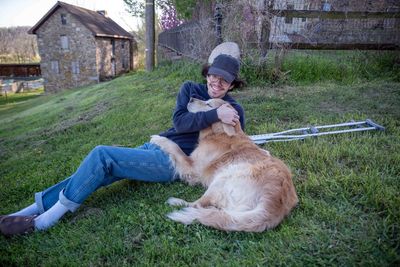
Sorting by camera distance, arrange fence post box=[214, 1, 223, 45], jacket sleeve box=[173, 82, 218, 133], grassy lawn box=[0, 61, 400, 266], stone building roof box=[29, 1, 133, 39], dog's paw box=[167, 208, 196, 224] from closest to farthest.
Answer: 1. grassy lawn box=[0, 61, 400, 266]
2. dog's paw box=[167, 208, 196, 224]
3. jacket sleeve box=[173, 82, 218, 133]
4. fence post box=[214, 1, 223, 45]
5. stone building roof box=[29, 1, 133, 39]

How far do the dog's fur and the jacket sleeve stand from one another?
0.11 meters

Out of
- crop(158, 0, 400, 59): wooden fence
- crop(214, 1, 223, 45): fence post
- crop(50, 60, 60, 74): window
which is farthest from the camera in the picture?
crop(50, 60, 60, 74): window

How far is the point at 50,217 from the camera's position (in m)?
2.75

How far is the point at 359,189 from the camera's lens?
281 centimetres

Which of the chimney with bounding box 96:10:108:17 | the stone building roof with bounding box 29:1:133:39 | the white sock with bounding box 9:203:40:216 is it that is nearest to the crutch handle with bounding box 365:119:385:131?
the white sock with bounding box 9:203:40:216

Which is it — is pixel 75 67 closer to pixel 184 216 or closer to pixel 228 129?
pixel 228 129

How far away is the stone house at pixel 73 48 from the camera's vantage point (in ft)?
91.1

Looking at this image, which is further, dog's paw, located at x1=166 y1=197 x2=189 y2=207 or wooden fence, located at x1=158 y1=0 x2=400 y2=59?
wooden fence, located at x1=158 y1=0 x2=400 y2=59

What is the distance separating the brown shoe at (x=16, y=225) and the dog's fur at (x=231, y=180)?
1.32 meters

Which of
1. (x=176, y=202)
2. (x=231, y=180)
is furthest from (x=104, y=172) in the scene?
(x=231, y=180)

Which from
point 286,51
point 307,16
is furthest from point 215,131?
point 307,16

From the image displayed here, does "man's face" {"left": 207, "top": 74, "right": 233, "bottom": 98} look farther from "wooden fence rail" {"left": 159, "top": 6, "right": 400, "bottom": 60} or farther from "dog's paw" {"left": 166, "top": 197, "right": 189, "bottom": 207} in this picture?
"wooden fence rail" {"left": 159, "top": 6, "right": 400, "bottom": 60}

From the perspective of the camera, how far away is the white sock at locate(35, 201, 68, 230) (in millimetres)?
2746

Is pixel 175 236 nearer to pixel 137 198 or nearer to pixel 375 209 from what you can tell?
pixel 137 198
